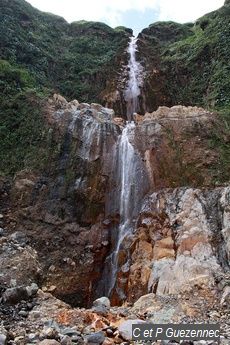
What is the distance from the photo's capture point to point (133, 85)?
81.8 ft

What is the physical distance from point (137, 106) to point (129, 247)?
43.8 feet

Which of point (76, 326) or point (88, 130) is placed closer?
point (76, 326)

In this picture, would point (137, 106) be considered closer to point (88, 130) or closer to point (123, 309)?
point (88, 130)

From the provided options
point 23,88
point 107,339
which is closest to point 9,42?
point 23,88

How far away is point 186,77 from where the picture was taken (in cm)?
2447

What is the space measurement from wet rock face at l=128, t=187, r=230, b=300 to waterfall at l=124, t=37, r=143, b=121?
11192 millimetres

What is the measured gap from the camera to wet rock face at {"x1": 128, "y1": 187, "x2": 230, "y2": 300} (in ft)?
31.3

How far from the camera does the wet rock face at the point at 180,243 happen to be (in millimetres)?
9547

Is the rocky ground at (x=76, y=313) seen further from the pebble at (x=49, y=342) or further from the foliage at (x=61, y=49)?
the foliage at (x=61, y=49)

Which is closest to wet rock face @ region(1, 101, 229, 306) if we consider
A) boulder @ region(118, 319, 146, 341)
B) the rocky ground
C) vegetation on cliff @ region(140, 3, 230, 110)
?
the rocky ground

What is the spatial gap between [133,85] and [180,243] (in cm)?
1610

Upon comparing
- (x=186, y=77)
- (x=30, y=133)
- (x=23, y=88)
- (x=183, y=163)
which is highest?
(x=186, y=77)

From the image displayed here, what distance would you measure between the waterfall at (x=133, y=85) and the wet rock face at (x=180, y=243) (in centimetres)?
1119

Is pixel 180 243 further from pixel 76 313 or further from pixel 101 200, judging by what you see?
pixel 76 313
